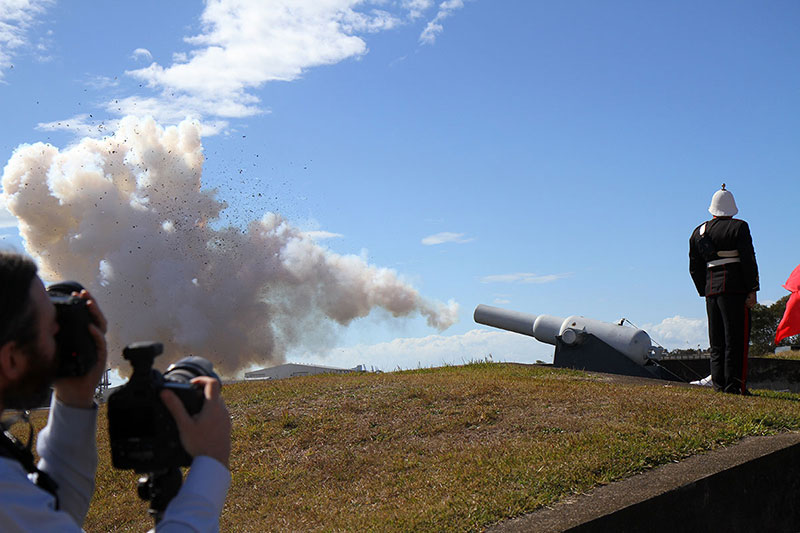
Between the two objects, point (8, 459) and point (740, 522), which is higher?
point (8, 459)

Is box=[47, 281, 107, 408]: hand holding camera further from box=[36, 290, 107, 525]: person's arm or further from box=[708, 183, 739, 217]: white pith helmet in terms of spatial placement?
box=[708, 183, 739, 217]: white pith helmet

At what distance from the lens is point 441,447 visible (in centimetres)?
658

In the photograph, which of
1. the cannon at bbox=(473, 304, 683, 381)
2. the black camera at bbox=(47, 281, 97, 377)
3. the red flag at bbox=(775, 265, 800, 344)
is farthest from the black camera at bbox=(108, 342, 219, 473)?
the red flag at bbox=(775, 265, 800, 344)

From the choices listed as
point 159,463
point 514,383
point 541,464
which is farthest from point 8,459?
point 514,383

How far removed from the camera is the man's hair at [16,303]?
5.35ft

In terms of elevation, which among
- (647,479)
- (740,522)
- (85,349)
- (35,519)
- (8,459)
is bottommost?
(740,522)

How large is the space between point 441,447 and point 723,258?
501cm

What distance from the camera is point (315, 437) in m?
7.36

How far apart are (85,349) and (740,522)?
510 centimetres

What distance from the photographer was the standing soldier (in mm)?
9438

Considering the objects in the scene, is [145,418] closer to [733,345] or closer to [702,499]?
[702,499]

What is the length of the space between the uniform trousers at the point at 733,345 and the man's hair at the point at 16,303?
911 centimetres

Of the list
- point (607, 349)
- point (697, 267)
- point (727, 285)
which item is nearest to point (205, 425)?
point (727, 285)

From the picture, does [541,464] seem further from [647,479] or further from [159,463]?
[159,463]
